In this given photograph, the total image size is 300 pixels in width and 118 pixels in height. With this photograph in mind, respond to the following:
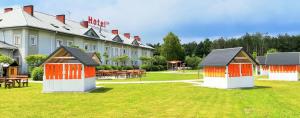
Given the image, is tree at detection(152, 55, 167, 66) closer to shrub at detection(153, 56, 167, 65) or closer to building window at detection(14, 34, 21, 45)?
shrub at detection(153, 56, 167, 65)

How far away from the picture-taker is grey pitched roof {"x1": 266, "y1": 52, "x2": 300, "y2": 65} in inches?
1261

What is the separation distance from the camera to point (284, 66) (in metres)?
32.7

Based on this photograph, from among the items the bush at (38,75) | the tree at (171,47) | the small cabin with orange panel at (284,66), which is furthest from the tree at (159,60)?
the bush at (38,75)

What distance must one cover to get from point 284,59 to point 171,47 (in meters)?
44.2

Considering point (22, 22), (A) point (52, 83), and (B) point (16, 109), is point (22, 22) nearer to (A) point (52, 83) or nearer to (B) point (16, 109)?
(A) point (52, 83)

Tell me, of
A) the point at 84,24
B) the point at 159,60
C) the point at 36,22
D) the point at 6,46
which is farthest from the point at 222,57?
the point at 159,60

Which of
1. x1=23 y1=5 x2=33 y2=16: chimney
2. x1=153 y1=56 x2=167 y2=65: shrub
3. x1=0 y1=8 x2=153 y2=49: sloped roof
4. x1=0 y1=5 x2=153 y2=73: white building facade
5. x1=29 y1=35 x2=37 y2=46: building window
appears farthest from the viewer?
x1=153 y1=56 x2=167 y2=65: shrub

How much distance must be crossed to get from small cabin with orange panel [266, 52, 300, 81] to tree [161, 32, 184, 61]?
4225 cm

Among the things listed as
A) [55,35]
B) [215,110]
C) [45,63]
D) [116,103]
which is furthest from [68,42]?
[215,110]

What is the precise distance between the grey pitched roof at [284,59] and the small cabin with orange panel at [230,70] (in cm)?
1186

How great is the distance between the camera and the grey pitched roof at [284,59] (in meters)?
32.0

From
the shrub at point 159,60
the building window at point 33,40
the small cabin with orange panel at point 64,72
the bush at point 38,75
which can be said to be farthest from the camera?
the shrub at point 159,60

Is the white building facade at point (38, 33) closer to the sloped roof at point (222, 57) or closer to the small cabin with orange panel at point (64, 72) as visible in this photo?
the small cabin with orange panel at point (64, 72)

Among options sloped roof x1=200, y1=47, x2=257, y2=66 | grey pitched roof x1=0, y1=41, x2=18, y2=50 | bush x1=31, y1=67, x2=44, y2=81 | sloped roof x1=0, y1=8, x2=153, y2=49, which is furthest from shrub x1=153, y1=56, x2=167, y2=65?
sloped roof x1=200, y1=47, x2=257, y2=66
